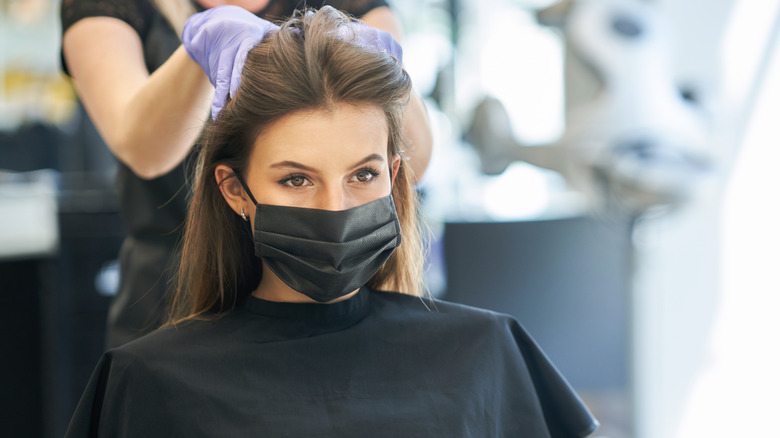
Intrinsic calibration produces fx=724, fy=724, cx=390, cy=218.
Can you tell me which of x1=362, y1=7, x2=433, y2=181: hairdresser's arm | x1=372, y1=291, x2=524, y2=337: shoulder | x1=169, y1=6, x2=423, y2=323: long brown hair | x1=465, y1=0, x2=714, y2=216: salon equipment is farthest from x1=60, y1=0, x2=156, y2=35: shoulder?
x1=465, y1=0, x2=714, y2=216: salon equipment

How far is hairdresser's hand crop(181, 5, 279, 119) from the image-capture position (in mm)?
1085

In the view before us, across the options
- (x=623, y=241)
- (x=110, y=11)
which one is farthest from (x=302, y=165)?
(x=623, y=241)

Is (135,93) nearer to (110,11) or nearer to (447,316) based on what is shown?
(110,11)

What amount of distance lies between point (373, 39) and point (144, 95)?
40cm

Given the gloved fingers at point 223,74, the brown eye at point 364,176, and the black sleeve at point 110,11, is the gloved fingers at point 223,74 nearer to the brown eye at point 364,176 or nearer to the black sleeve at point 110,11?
the brown eye at point 364,176

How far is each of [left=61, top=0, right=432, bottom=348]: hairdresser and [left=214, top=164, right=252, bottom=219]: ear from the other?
0.10 meters

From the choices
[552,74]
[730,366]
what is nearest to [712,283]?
[730,366]

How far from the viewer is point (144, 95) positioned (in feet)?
4.04

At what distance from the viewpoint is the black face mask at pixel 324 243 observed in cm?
109

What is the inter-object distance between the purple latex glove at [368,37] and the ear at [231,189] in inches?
11.6

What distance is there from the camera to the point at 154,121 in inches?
49.3

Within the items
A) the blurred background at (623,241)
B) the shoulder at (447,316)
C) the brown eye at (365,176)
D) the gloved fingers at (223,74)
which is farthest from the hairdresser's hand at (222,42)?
the blurred background at (623,241)

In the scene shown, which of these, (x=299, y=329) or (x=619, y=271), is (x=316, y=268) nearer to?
(x=299, y=329)

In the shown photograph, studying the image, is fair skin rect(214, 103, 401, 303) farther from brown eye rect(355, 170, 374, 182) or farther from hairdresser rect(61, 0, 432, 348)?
hairdresser rect(61, 0, 432, 348)
